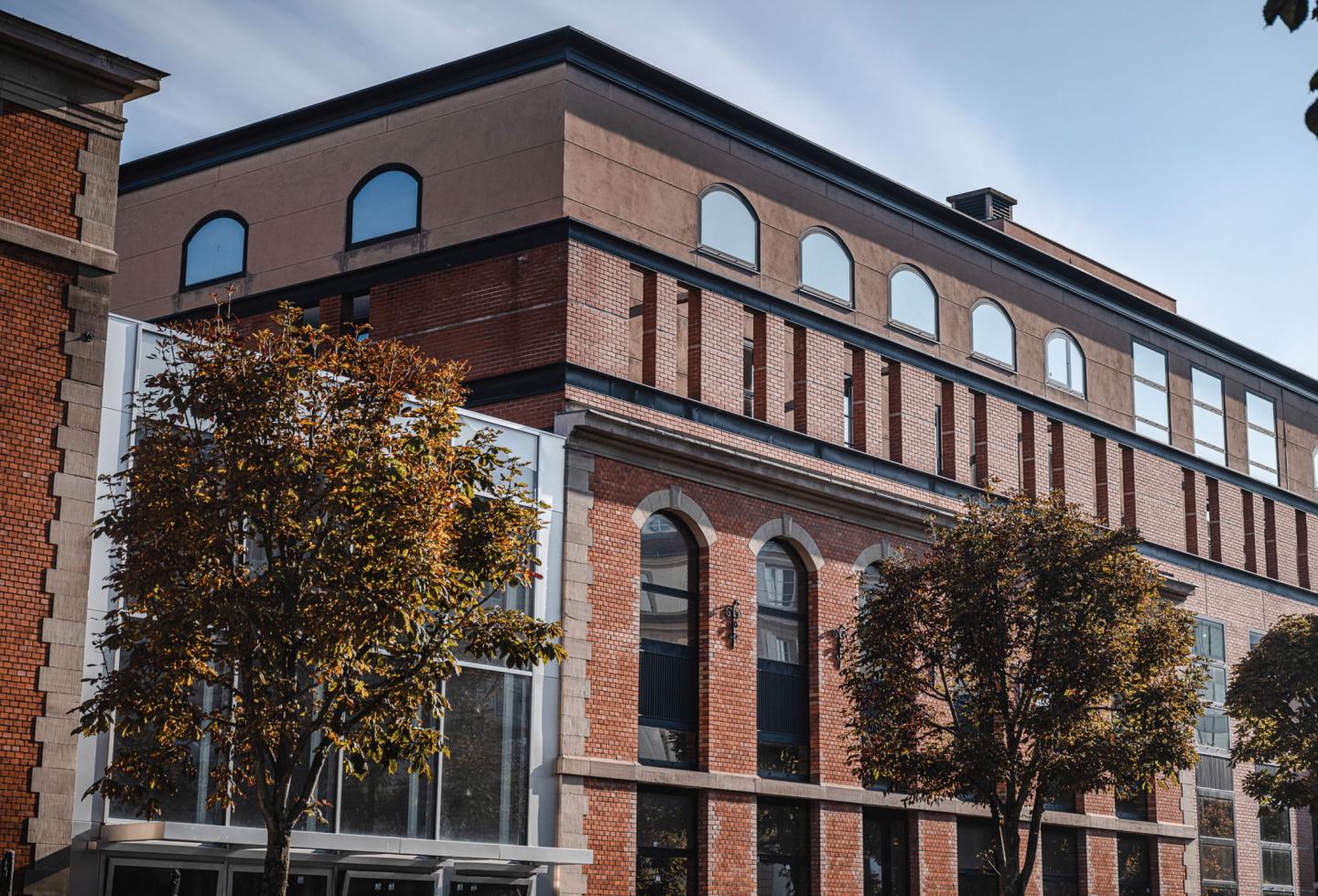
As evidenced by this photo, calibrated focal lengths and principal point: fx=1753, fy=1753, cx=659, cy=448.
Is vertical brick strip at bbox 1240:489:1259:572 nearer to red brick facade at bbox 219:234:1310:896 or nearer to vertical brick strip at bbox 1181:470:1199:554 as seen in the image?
vertical brick strip at bbox 1181:470:1199:554

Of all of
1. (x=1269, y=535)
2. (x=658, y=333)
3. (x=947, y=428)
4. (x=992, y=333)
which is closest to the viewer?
(x=658, y=333)

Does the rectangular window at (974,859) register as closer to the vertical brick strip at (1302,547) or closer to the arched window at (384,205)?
the arched window at (384,205)

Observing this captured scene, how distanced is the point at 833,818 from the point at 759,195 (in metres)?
12.2

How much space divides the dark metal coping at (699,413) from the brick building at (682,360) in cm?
7

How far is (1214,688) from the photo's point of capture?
1783 inches

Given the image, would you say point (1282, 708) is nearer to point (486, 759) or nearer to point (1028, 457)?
point (1028, 457)

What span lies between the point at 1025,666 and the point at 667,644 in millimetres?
6275

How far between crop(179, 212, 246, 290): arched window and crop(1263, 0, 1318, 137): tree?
29.2 meters

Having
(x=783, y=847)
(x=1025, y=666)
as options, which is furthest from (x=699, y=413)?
(x=783, y=847)

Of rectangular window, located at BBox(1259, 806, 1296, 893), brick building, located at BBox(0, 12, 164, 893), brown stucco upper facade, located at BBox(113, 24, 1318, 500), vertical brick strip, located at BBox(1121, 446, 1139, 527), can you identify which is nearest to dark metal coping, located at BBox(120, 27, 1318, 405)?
brown stucco upper facade, located at BBox(113, 24, 1318, 500)

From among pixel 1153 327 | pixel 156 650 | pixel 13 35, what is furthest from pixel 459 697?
pixel 1153 327

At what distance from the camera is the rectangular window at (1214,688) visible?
44.8m

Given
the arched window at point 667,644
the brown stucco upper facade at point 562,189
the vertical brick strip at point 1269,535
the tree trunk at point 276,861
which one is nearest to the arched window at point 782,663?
the arched window at point 667,644

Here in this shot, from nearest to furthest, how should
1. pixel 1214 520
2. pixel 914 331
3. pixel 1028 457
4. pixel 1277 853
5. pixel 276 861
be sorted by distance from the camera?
pixel 276 861
pixel 914 331
pixel 1028 457
pixel 1277 853
pixel 1214 520
